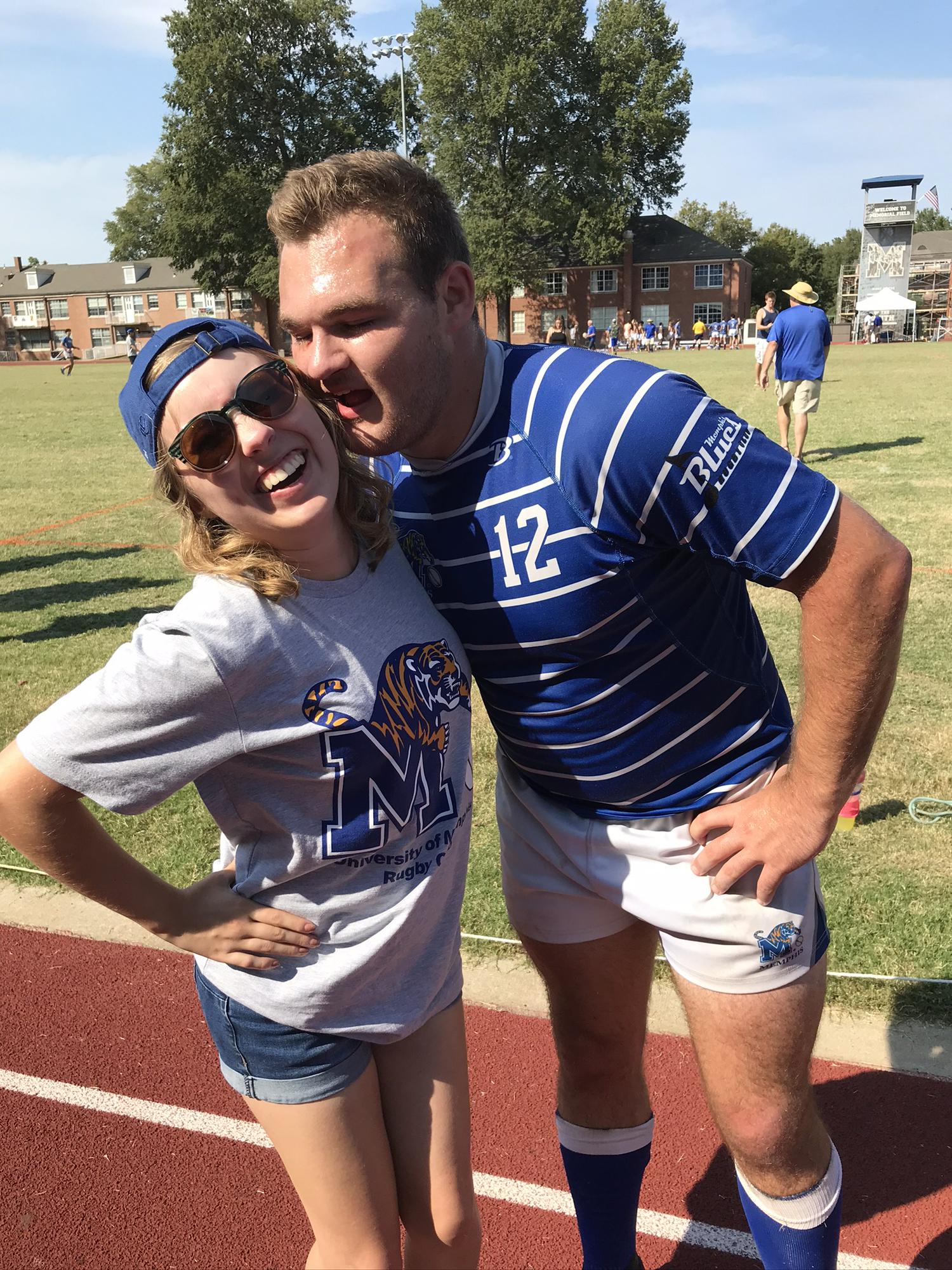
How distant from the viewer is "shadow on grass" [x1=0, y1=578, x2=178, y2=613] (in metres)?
9.04

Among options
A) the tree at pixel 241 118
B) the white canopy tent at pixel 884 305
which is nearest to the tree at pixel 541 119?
the tree at pixel 241 118

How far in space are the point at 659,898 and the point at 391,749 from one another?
0.75m

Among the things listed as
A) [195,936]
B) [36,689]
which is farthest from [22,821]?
[36,689]

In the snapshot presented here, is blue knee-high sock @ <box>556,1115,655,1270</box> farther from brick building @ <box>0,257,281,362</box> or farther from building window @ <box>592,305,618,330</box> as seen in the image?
brick building @ <box>0,257,281,362</box>

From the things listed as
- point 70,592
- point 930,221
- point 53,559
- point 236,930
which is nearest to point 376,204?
point 236,930

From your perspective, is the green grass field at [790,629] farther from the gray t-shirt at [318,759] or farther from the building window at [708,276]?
the building window at [708,276]

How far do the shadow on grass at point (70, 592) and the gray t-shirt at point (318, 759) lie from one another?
780 centimetres

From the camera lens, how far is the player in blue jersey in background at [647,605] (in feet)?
5.90

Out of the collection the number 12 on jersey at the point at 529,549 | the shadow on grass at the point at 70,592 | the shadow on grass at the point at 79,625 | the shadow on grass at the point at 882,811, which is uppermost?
the number 12 on jersey at the point at 529,549

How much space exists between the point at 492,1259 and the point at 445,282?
8.22 feet

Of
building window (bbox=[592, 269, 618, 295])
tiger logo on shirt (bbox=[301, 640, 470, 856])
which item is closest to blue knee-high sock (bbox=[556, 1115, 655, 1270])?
tiger logo on shirt (bbox=[301, 640, 470, 856])

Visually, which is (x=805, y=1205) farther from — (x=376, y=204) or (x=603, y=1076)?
(x=376, y=204)

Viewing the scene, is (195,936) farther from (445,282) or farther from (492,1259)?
(492,1259)

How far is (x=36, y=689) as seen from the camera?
22.4ft
